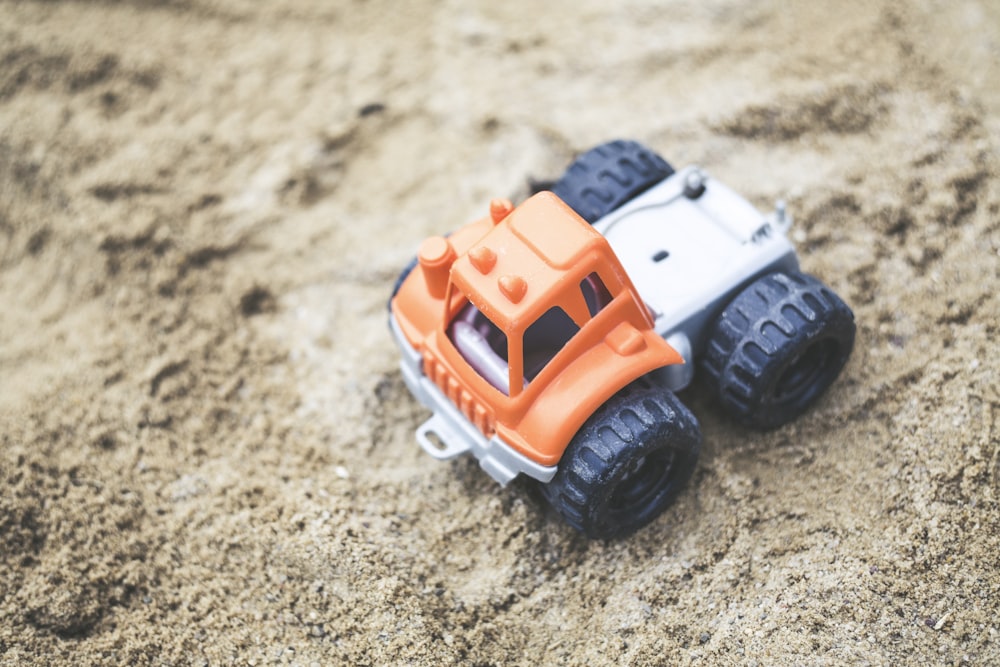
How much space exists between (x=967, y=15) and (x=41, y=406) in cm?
451

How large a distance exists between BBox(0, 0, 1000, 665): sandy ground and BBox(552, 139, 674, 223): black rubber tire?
626 millimetres

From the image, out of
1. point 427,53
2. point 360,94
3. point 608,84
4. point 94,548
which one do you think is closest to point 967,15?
point 608,84

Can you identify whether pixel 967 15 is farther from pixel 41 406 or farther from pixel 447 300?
pixel 41 406

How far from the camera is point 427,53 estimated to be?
4258 millimetres

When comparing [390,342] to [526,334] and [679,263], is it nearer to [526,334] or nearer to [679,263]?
[526,334]

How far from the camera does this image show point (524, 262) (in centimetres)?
242

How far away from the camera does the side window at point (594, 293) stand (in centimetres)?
255

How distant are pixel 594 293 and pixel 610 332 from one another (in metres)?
0.15

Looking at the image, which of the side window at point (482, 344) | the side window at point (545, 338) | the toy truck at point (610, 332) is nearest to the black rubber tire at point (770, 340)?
the toy truck at point (610, 332)

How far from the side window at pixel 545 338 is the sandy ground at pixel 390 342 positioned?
538mm

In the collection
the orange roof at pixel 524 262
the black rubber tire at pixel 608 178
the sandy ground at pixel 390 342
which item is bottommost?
the sandy ground at pixel 390 342

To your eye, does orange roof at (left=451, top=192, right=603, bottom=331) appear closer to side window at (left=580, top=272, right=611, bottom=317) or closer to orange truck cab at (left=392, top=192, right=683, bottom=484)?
orange truck cab at (left=392, top=192, right=683, bottom=484)

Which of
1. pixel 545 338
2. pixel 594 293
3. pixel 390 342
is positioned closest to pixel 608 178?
pixel 594 293

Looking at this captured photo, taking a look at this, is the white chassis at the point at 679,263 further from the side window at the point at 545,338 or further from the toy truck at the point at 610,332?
the side window at the point at 545,338
